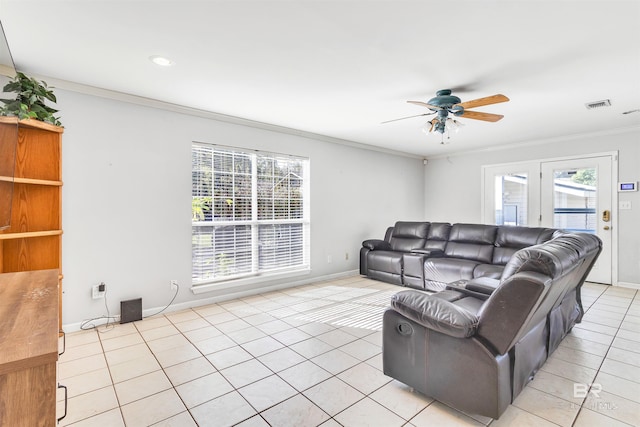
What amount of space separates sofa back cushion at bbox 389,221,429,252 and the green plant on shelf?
185 inches

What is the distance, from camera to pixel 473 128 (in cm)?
460

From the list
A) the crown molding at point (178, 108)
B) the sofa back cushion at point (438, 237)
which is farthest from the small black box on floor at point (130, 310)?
the sofa back cushion at point (438, 237)

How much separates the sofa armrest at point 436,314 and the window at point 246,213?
8.77 feet

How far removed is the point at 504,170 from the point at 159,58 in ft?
19.2

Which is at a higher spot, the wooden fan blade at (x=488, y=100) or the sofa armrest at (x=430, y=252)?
the wooden fan blade at (x=488, y=100)

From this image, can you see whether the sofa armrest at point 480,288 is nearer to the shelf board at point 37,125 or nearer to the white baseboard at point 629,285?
the shelf board at point 37,125

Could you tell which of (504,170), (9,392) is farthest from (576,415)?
(504,170)

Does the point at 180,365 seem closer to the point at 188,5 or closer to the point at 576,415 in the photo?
the point at 188,5

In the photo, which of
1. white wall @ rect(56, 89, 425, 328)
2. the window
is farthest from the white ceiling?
the window

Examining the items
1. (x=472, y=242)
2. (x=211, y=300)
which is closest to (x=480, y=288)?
(x=472, y=242)

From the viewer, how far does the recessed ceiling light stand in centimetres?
243

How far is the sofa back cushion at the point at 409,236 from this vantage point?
5.21m

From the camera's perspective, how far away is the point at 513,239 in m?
4.25

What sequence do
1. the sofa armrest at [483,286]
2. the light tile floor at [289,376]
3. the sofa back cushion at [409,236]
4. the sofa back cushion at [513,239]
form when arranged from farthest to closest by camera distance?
the sofa back cushion at [409,236] → the sofa back cushion at [513,239] → the sofa armrest at [483,286] → the light tile floor at [289,376]
